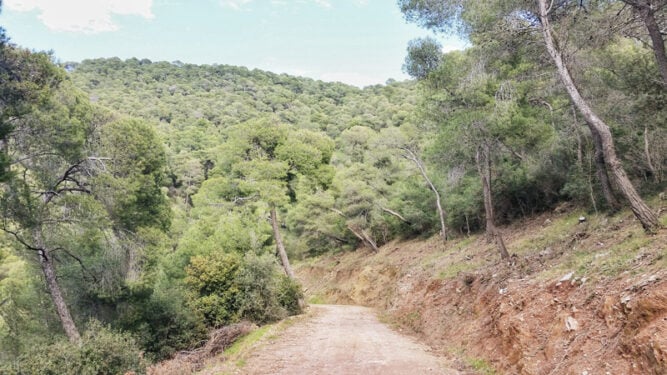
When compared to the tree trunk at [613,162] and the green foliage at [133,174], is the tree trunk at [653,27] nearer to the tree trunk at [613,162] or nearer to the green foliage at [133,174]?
the tree trunk at [613,162]

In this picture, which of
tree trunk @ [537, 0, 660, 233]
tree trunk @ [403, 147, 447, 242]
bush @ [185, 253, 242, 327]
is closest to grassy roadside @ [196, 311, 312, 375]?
bush @ [185, 253, 242, 327]

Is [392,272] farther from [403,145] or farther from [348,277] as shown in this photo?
[403,145]

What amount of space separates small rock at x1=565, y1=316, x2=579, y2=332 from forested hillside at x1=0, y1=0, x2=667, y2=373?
298 cm

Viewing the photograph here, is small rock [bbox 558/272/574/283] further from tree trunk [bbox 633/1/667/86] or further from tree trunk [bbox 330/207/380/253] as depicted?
tree trunk [bbox 330/207/380/253]

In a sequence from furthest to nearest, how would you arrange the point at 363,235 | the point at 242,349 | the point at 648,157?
the point at 363,235 < the point at 648,157 < the point at 242,349

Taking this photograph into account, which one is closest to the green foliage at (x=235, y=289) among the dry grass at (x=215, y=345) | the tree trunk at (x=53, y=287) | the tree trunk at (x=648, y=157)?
the dry grass at (x=215, y=345)

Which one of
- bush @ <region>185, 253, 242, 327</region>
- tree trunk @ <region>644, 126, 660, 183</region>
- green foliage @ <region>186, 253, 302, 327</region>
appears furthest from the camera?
bush @ <region>185, 253, 242, 327</region>

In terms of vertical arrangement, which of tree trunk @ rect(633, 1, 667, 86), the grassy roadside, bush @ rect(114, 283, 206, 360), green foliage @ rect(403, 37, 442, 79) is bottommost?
bush @ rect(114, 283, 206, 360)

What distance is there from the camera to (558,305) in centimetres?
719

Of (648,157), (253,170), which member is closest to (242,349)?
(253,170)

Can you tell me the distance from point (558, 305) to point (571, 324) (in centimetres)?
74

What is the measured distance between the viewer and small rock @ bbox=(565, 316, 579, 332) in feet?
20.9

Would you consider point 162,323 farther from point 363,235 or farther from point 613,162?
point 363,235

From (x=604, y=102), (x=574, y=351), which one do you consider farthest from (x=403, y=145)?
(x=574, y=351)
